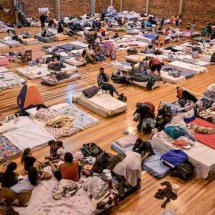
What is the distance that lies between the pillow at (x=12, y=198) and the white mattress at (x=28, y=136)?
5.66 ft

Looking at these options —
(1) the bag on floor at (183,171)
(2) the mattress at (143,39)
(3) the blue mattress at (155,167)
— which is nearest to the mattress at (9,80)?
(3) the blue mattress at (155,167)

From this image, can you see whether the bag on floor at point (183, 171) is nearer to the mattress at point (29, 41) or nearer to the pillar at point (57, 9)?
the mattress at point (29, 41)

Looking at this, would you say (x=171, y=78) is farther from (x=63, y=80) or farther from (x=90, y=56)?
(x=63, y=80)

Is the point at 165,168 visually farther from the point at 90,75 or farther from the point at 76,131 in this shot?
the point at 90,75

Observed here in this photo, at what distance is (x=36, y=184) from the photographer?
5336 mm

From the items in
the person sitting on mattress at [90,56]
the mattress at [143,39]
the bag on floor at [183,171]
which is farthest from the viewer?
the mattress at [143,39]

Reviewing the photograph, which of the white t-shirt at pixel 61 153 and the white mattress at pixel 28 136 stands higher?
the white t-shirt at pixel 61 153

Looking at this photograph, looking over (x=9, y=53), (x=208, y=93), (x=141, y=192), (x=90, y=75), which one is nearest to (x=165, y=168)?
(x=141, y=192)

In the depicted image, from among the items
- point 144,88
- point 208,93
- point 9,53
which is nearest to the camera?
point 208,93

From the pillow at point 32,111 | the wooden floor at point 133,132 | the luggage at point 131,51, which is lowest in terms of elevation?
the wooden floor at point 133,132

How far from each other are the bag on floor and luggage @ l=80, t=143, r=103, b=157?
157cm

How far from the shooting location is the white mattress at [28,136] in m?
6.65

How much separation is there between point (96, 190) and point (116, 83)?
5930mm

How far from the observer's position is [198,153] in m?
6.09
